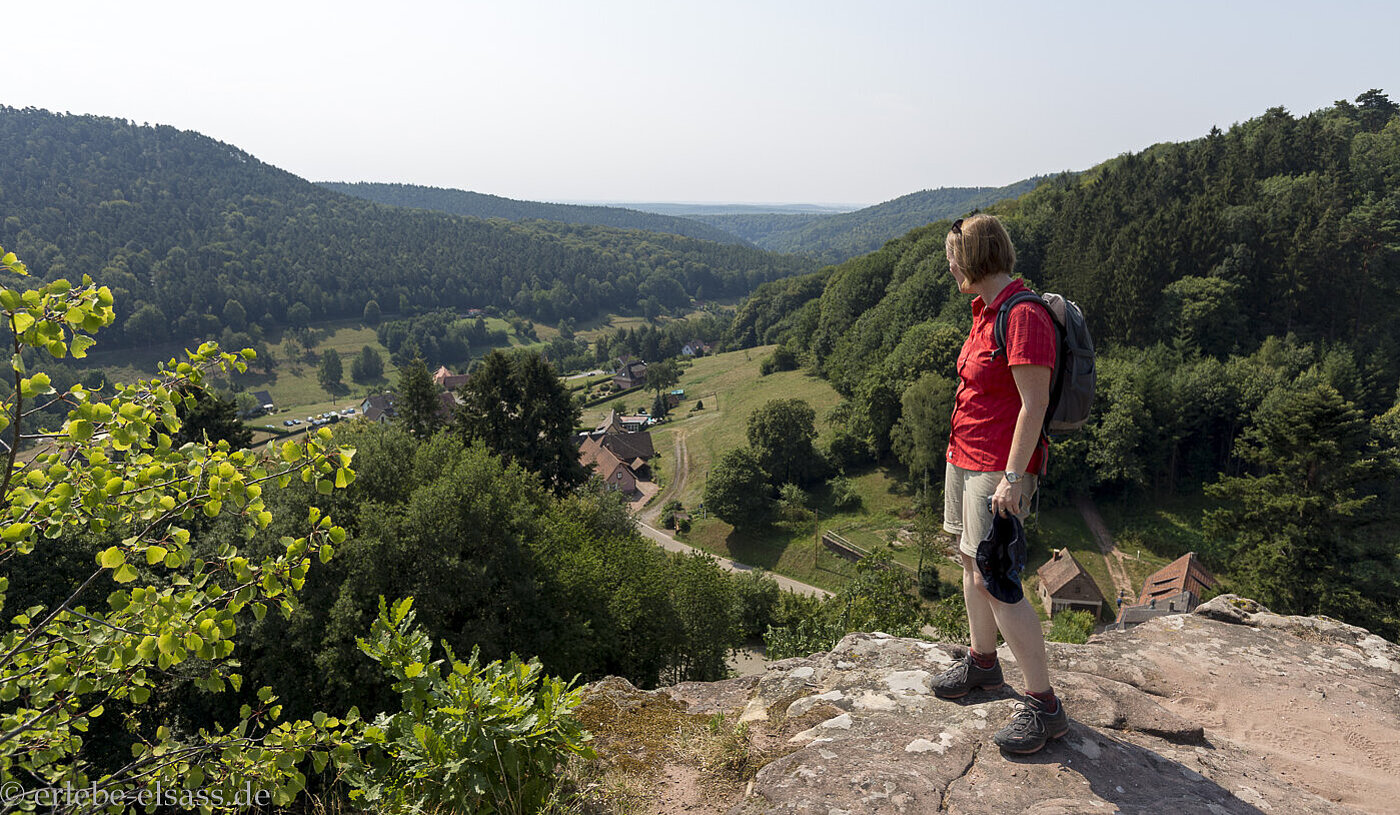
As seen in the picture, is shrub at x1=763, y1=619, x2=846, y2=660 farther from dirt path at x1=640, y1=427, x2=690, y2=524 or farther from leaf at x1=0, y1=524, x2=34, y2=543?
dirt path at x1=640, y1=427, x2=690, y2=524

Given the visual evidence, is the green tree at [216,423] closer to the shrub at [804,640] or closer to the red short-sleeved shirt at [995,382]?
the shrub at [804,640]

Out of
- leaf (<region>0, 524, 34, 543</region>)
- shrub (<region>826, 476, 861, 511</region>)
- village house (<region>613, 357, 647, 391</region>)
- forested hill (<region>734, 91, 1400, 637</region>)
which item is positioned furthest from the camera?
village house (<region>613, 357, 647, 391</region>)

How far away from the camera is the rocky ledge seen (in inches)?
161

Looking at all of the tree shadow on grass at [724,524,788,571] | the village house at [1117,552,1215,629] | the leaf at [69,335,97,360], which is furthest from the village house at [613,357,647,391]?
the leaf at [69,335,97,360]

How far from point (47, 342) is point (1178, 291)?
5517cm

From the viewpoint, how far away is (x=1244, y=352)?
142ft

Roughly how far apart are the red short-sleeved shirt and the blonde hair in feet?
0.57

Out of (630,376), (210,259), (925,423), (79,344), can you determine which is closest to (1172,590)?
(925,423)

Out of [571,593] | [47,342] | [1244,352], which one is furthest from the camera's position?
[1244,352]

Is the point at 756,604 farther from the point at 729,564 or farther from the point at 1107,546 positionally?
the point at 1107,546

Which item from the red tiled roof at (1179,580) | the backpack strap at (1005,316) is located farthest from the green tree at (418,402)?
the red tiled roof at (1179,580)

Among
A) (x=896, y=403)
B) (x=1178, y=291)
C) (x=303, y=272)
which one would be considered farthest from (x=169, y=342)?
(x=1178, y=291)

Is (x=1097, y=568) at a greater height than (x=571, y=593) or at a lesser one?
lesser

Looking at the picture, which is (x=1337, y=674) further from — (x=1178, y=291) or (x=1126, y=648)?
(x=1178, y=291)
